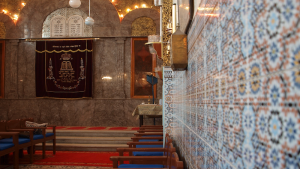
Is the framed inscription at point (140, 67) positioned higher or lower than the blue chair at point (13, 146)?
higher

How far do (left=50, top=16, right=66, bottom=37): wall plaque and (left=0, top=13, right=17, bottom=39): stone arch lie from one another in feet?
4.60

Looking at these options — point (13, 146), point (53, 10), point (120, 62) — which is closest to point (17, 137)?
point (13, 146)

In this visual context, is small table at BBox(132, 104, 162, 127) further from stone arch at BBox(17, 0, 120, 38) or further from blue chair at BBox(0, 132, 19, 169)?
stone arch at BBox(17, 0, 120, 38)

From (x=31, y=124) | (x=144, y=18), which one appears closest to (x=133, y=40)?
(x=144, y=18)

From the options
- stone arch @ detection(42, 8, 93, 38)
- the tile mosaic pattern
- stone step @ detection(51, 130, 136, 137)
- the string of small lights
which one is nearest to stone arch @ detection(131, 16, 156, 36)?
the string of small lights

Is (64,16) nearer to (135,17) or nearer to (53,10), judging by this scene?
→ (53,10)

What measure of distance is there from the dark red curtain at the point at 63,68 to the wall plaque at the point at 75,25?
1.17 ft

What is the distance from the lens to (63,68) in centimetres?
878

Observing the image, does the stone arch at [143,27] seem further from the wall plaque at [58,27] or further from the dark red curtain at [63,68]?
the wall plaque at [58,27]

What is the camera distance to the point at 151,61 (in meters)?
8.61

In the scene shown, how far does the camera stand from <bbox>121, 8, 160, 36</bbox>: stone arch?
28.6 feet

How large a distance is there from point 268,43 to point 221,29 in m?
0.34

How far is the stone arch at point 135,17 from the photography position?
8.71 metres

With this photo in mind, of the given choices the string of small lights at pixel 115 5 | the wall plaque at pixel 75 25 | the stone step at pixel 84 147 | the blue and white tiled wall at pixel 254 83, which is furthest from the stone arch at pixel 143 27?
the blue and white tiled wall at pixel 254 83
